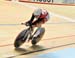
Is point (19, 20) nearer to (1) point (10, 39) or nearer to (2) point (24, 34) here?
(1) point (10, 39)

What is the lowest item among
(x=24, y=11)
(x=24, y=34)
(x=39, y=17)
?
(x=24, y=11)

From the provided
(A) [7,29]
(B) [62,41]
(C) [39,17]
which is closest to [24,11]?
(A) [7,29]

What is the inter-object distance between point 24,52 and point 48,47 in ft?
1.24

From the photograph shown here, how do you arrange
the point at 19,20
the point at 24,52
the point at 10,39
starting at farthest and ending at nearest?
1. the point at 19,20
2. the point at 10,39
3. the point at 24,52

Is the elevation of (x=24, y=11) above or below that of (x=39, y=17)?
below

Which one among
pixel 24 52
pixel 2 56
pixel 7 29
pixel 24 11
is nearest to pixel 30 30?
pixel 24 52

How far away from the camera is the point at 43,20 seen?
2520 mm

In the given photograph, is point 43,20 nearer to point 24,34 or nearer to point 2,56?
point 24,34

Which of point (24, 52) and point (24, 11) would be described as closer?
point (24, 52)

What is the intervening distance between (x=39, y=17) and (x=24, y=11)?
9.39 feet

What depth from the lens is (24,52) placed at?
2299mm

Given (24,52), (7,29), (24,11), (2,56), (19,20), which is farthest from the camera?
(24,11)

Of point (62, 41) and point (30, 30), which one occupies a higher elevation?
point (30, 30)

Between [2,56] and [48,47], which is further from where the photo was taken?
[48,47]
